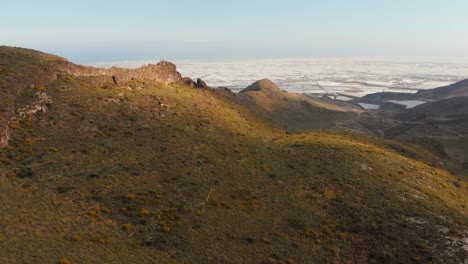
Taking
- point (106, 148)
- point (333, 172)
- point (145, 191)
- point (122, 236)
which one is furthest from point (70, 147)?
point (333, 172)

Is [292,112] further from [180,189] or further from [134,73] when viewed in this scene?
[180,189]

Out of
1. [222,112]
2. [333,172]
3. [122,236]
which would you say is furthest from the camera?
[222,112]

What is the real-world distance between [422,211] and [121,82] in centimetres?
5389

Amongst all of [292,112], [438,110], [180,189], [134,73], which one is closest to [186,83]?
[134,73]

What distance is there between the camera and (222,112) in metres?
73.8

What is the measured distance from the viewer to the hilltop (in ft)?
99.0

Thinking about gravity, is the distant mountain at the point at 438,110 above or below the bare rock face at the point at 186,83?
below

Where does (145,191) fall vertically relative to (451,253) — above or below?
above

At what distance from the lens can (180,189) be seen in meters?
39.7

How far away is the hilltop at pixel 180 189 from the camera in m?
30.2

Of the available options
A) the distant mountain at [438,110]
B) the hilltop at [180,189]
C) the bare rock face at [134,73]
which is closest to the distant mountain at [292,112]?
the bare rock face at [134,73]

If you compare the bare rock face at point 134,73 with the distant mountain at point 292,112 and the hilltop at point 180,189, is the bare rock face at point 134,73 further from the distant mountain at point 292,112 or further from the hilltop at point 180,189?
the distant mountain at point 292,112

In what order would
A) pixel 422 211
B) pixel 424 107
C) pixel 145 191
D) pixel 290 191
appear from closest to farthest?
pixel 145 191, pixel 422 211, pixel 290 191, pixel 424 107

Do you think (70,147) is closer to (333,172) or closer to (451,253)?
(333,172)
